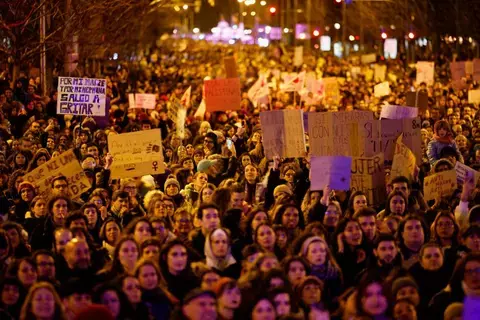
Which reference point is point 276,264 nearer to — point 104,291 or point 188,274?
point 188,274

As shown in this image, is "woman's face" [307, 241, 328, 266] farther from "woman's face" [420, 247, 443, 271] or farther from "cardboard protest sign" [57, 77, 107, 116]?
"cardboard protest sign" [57, 77, 107, 116]

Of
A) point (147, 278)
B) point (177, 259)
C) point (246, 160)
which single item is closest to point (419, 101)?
point (246, 160)

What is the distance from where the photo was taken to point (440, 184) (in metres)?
13.4

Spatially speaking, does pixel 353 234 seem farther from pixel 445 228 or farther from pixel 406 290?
pixel 406 290

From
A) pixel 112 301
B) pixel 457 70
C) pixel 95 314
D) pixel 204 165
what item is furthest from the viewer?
pixel 457 70

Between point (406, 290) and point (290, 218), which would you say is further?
point (290, 218)

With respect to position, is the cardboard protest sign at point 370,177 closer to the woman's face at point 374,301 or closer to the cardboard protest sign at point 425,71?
the woman's face at point 374,301

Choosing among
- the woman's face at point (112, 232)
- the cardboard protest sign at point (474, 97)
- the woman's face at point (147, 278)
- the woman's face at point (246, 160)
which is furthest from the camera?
the cardboard protest sign at point (474, 97)

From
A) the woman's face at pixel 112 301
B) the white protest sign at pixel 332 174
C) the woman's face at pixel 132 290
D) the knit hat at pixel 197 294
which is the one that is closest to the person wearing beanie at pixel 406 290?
the knit hat at pixel 197 294

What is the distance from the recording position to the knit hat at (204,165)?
15452 millimetres

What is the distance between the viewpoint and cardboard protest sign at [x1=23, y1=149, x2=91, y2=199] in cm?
1384

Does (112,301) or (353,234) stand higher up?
(353,234)

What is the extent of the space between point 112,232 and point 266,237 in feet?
5.36

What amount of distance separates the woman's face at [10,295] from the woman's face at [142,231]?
63.8 inches
